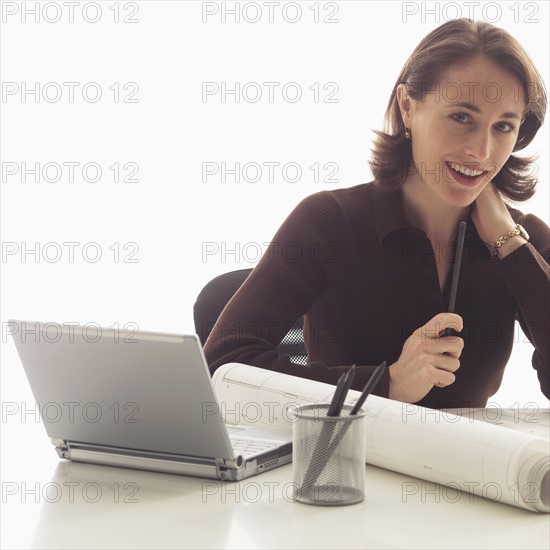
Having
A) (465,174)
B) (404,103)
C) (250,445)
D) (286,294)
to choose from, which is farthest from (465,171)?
(250,445)

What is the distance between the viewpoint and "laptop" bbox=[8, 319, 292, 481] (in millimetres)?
1092

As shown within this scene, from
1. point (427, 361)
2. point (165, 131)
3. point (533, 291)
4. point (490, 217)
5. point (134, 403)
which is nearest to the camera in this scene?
point (134, 403)

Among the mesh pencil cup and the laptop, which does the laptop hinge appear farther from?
the mesh pencil cup

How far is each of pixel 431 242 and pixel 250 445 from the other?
814mm

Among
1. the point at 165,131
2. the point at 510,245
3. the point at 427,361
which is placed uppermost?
the point at 165,131

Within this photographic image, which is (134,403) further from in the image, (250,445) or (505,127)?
(505,127)

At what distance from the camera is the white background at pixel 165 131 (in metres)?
3.14

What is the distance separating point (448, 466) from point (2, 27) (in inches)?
102

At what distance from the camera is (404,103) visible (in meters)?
1.90

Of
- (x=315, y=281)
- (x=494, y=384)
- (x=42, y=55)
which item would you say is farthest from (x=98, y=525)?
(x=42, y=55)

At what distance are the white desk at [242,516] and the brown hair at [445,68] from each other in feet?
2.99

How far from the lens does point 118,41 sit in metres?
3.13

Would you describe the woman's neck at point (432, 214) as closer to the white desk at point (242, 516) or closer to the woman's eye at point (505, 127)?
the woman's eye at point (505, 127)

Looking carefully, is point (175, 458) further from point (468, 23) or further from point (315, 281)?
point (468, 23)
